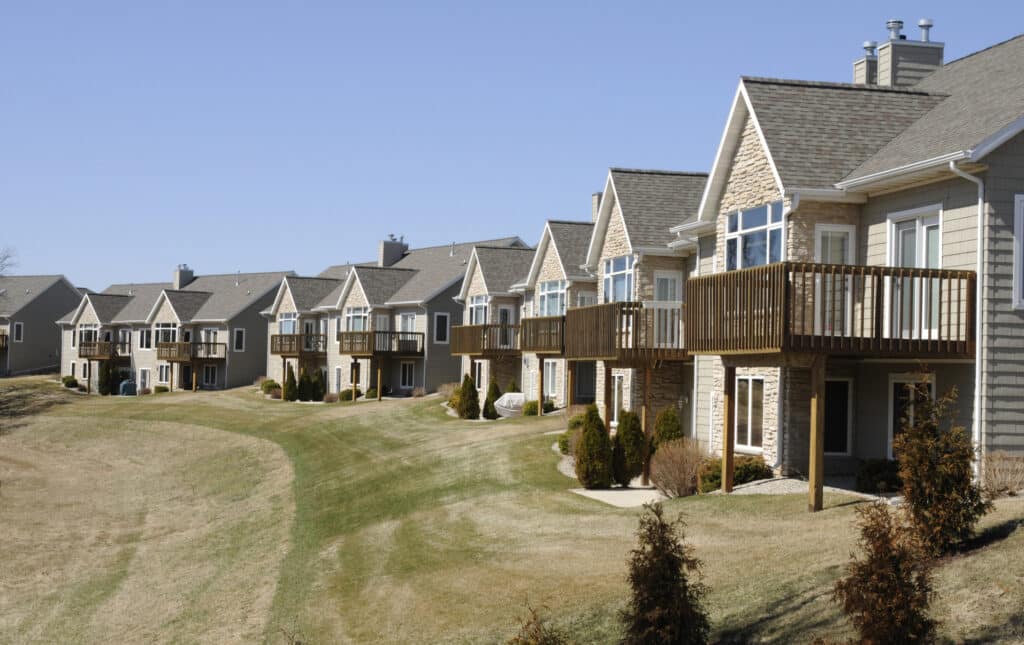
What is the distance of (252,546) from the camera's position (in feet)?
97.5

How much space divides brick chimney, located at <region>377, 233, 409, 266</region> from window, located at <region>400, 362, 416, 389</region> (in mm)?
14578

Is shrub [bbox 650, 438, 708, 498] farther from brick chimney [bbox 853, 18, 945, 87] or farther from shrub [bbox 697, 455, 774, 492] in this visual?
brick chimney [bbox 853, 18, 945, 87]

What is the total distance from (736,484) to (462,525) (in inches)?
255

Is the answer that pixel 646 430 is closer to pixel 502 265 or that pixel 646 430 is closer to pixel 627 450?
pixel 627 450

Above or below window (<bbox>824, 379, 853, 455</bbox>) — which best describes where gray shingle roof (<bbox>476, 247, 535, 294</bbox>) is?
above

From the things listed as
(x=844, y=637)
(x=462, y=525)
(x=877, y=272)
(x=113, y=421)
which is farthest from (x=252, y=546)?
(x=113, y=421)

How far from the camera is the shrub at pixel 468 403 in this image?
48.8 meters

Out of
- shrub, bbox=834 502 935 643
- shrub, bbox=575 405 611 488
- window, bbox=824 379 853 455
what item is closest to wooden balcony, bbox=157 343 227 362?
shrub, bbox=575 405 611 488

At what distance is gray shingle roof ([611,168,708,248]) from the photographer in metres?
34.4

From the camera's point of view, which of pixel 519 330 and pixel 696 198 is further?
pixel 519 330

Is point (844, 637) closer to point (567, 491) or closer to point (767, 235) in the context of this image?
point (767, 235)

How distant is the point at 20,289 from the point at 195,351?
29601 millimetres

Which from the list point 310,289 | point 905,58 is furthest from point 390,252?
point 905,58

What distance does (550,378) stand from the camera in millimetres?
48781
